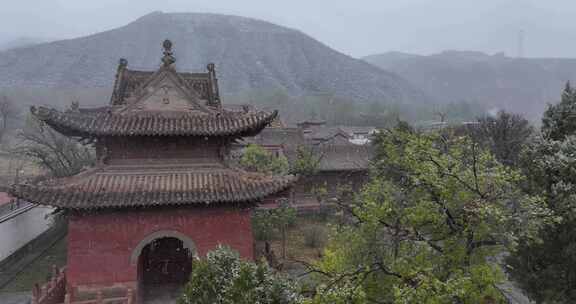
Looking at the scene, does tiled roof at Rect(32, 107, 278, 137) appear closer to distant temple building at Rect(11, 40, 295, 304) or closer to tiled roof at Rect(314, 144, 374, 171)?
distant temple building at Rect(11, 40, 295, 304)

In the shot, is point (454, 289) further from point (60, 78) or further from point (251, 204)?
point (60, 78)

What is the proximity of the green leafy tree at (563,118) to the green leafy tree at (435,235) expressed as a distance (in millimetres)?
4366

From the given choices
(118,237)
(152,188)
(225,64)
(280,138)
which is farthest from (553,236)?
(225,64)

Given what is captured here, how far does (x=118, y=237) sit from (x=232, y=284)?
19.3 ft

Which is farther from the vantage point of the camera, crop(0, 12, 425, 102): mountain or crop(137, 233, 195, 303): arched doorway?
crop(0, 12, 425, 102): mountain

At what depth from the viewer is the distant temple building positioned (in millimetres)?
11094

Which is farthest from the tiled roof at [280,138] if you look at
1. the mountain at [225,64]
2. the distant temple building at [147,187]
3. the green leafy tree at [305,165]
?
the mountain at [225,64]

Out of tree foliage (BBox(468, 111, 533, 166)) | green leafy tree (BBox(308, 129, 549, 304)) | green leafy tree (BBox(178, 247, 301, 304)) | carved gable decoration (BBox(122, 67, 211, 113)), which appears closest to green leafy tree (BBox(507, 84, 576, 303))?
green leafy tree (BBox(308, 129, 549, 304))

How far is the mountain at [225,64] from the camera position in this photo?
146 metres

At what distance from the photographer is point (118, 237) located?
1142 centimetres

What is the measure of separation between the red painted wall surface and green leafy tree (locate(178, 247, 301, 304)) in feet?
15.5

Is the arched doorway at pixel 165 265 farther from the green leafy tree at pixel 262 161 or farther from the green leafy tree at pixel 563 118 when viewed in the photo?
the green leafy tree at pixel 563 118

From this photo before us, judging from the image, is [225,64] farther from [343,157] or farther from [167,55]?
[167,55]

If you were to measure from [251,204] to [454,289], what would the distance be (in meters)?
6.07
